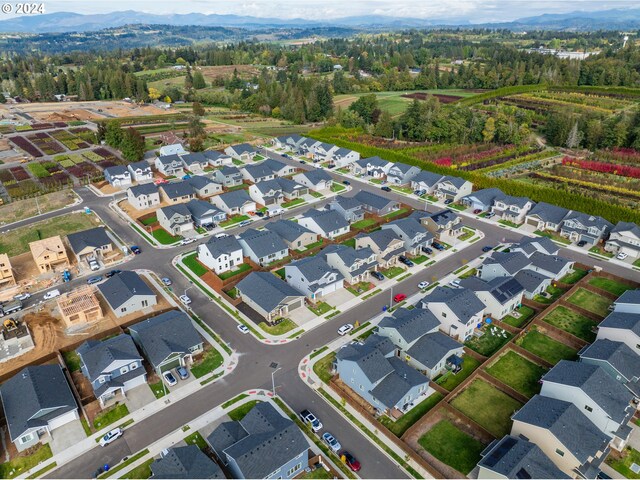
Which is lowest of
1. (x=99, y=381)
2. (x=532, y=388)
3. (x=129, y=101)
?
(x=532, y=388)

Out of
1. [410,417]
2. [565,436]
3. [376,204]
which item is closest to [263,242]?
[376,204]

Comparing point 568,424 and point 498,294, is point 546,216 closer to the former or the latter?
point 498,294

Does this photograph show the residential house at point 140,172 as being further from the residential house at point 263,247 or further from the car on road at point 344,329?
the car on road at point 344,329

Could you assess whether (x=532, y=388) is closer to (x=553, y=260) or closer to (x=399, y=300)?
(x=399, y=300)

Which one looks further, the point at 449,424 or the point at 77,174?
the point at 77,174

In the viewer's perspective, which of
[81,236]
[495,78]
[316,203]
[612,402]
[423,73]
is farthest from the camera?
[423,73]

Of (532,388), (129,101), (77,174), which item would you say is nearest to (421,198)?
(532,388)

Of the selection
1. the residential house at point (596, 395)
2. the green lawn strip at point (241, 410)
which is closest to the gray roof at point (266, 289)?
the green lawn strip at point (241, 410)
